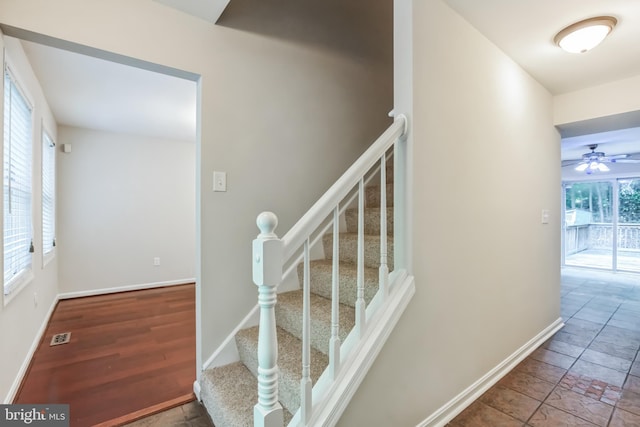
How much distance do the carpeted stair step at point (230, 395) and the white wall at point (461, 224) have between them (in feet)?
1.64

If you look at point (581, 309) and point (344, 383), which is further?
point (581, 309)

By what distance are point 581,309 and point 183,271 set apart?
5522 mm

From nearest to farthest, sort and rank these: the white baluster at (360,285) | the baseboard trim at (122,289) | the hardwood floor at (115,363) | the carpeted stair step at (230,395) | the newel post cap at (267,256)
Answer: the newel post cap at (267,256)
the white baluster at (360,285)
the carpeted stair step at (230,395)
the hardwood floor at (115,363)
the baseboard trim at (122,289)

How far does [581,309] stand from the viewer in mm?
3584

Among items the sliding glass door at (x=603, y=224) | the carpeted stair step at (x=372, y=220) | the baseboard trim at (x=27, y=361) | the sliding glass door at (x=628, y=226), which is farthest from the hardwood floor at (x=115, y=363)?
the sliding glass door at (x=628, y=226)

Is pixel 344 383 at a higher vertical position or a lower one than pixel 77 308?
higher

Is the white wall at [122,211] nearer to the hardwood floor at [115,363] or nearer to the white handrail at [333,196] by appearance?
the hardwood floor at [115,363]

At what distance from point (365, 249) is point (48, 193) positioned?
374 centimetres

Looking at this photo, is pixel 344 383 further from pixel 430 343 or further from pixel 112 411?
pixel 112 411

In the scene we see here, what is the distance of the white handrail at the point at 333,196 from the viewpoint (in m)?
1.00

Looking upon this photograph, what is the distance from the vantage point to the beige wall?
1485 millimetres

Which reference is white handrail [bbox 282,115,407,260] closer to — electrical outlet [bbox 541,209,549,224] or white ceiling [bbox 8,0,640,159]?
white ceiling [bbox 8,0,640,159]

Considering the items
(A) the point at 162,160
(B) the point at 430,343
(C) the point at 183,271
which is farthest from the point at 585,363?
(A) the point at 162,160

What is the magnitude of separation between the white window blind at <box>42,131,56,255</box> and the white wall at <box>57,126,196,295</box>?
282 millimetres
